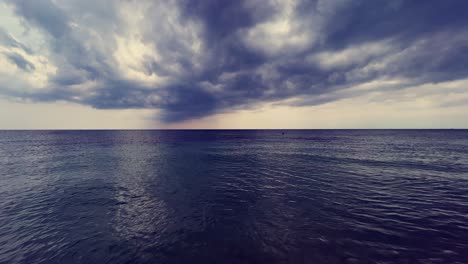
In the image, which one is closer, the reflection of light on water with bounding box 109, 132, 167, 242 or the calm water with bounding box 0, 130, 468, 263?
the calm water with bounding box 0, 130, 468, 263

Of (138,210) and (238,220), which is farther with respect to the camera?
(138,210)

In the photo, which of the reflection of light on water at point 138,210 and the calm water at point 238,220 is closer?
the calm water at point 238,220

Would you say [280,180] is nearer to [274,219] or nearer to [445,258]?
[274,219]

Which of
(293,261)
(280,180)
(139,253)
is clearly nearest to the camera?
→ (293,261)

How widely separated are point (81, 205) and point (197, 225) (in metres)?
12.9

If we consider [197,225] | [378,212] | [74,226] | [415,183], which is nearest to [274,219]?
[197,225]

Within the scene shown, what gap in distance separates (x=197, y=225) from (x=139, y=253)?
421 cm

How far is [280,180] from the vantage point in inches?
1015

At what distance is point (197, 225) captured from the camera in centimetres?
1376

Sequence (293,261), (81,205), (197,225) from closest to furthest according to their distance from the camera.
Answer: (293,261)
(197,225)
(81,205)

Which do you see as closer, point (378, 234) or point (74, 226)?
point (378, 234)

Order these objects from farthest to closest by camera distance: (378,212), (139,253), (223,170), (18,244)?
(223,170) → (378,212) → (18,244) → (139,253)

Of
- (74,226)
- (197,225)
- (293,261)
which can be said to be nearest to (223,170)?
(197,225)

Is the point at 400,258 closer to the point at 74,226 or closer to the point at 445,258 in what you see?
the point at 445,258
